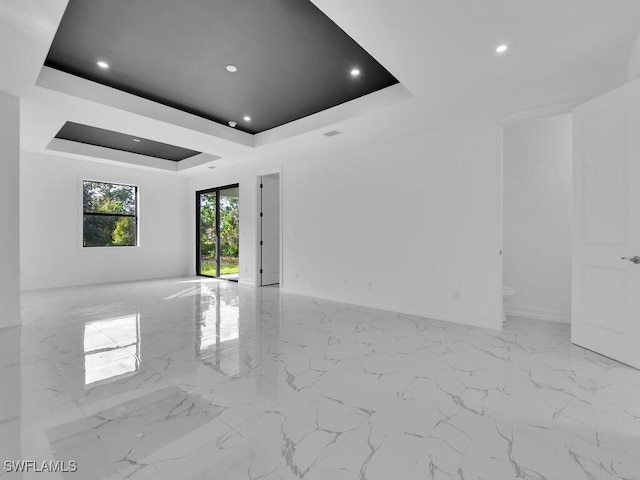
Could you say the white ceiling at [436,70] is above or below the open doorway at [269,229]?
above

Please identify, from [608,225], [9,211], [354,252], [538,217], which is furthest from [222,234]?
[608,225]

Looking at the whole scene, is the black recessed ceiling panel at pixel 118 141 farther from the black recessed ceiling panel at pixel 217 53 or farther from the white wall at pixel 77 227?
the black recessed ceiling panel at pixel 217 53

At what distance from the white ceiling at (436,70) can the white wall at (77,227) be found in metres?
1.73

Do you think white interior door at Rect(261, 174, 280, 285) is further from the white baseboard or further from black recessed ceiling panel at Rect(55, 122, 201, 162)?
the white baseboard

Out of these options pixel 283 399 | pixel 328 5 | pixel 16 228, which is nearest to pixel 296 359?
pixel 283 399

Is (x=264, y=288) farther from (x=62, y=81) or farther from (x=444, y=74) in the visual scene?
(x=444, y=74)

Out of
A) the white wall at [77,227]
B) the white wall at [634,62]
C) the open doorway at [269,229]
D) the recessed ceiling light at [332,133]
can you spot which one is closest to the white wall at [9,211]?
the white wall at [77,227]

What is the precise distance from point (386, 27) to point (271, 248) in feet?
17.3

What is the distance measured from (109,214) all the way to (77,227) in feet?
2.25

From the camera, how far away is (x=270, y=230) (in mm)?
6953

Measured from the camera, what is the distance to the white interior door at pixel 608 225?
2.63 metres

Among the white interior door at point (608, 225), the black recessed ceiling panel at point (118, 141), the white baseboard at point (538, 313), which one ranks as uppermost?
the black recessed ceiling panel at point (118, 141)

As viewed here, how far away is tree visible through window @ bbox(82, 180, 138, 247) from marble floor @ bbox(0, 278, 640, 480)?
141 inches

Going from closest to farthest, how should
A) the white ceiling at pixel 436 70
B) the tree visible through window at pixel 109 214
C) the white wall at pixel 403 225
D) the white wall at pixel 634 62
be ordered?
1. the white ceiling at pixel 436 70
2. the white wall at pixel 634 62
3. the white wall at pixel 403 225
4. the tree visible through window at pixel 109 214
